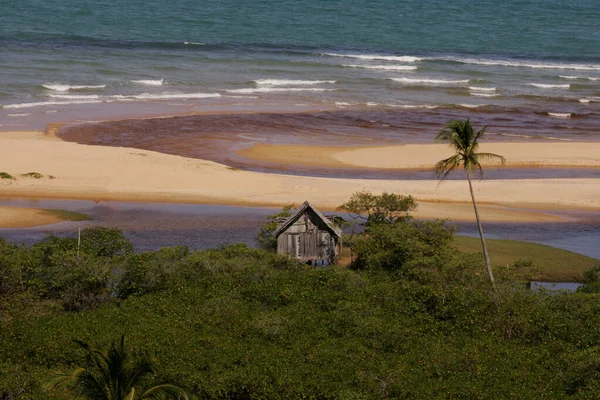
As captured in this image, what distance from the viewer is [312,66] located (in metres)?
92.9

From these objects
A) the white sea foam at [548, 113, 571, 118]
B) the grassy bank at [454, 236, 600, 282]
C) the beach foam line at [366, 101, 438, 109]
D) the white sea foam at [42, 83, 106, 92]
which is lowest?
the grassy bank at [454, 236, 600, 282]

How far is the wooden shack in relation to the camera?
112 ft

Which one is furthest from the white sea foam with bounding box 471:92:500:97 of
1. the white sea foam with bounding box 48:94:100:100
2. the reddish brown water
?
the white sea foam with bounding box 48:94:100:100

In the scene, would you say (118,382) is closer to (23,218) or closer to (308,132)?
(23,218)

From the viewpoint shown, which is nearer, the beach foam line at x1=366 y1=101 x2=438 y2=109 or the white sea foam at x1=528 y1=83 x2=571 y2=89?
the beach foam line at x1=366 y1=101 x2=438 y2=109

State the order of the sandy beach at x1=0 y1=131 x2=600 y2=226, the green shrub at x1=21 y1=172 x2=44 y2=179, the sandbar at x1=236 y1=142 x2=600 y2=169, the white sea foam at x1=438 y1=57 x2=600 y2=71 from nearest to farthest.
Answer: the sandy beach at x1=0 y1=131 x2=600 y2=226, the green shrub at x1=21 y1=172 x2=44 y2=179, the sandbar at x1=236 y1=142 x2=600 y2=169, the white sea foam at x1=438 y1=57 x2=600 y2=71

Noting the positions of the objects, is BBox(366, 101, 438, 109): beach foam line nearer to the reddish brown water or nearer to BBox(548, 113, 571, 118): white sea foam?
the reddish brown water

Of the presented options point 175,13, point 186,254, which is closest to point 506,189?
point 186,254

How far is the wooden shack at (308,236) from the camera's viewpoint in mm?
34125

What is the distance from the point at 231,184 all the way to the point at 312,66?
154ft

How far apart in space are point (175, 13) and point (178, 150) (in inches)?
2848

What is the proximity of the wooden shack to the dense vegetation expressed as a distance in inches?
64.7

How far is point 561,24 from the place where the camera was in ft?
461

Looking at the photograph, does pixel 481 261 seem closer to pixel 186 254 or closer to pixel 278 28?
pixel 186 254
